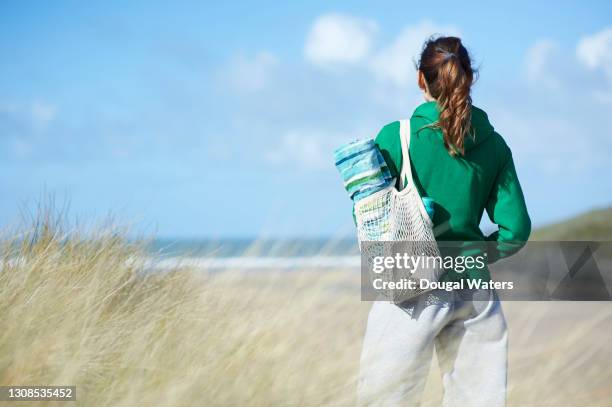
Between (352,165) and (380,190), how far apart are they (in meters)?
0.12

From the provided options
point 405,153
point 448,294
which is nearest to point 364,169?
point 405,153

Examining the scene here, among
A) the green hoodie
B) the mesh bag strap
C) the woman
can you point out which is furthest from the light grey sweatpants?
the mesh bag strap

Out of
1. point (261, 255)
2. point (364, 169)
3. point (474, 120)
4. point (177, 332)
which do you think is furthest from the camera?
point (261, 255)

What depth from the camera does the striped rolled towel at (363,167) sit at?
2.04 meters

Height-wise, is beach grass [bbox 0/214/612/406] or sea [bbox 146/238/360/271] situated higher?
sea [bbox 146/238/360/271]

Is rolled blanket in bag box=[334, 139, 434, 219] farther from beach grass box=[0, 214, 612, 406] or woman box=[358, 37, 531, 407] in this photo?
beach grass box=[0, 214, 612, 406]

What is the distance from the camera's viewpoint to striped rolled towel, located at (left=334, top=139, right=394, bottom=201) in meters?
2.04

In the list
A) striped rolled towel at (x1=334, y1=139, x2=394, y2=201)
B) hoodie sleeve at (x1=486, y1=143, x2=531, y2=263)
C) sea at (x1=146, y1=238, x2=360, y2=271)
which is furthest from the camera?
sea at (x1=146, y1=238, x2=360, y2=271)

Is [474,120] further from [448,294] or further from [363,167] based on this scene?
[448,294]

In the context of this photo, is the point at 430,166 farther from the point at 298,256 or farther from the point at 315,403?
the point at 298,256

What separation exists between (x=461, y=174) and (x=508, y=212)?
249mm

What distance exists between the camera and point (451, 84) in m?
2.12

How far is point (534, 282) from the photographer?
39.7ft

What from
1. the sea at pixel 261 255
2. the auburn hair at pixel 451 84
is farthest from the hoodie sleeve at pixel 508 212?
the sea at pixel 261 255
